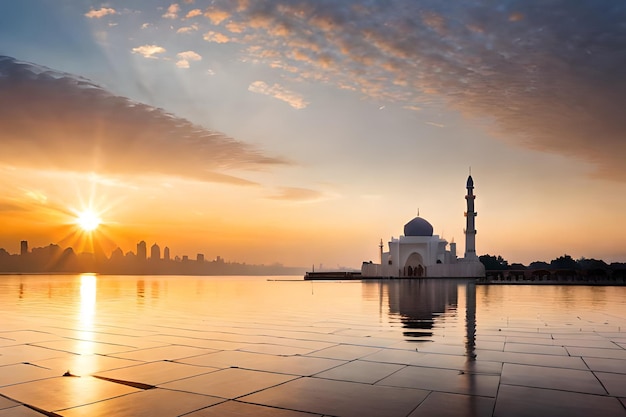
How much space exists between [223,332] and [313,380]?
15.6 feet

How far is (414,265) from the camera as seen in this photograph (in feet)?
286

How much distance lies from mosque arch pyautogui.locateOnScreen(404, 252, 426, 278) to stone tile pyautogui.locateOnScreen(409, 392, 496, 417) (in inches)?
3226

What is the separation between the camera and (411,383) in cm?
566

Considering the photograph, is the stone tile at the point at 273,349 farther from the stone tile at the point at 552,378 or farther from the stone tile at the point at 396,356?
the stone tile at the point at 552,378

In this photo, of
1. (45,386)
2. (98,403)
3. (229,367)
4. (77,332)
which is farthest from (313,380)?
(77,332)

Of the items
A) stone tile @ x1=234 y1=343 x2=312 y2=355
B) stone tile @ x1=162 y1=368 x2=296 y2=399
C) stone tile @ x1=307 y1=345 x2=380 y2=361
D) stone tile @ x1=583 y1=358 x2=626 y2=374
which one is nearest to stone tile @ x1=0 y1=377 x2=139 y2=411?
stone tile @ x1=162 y1=368 x2=296 y2=399

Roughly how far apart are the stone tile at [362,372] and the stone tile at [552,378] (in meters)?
1.29

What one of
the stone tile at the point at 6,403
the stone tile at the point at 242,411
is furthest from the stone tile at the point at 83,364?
the stone tile at the point at 242,411

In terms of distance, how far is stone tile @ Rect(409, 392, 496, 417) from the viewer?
449 cm

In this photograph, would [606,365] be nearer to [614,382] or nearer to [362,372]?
[614,382]

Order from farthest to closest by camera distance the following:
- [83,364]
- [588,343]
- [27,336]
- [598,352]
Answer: [27,336]
[588,343]
[598,352]
[83,364]

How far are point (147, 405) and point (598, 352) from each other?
21.4ft

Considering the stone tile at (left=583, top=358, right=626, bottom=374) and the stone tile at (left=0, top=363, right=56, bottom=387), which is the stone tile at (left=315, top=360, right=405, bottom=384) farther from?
the stone tile at (left=0, top=363, right=56, bottom=387)

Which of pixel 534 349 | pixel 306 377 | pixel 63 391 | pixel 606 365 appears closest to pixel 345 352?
pixel 306 377
